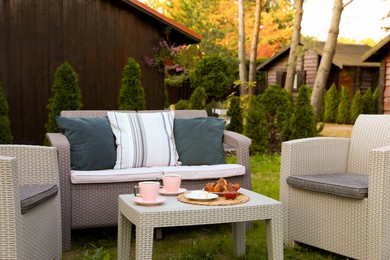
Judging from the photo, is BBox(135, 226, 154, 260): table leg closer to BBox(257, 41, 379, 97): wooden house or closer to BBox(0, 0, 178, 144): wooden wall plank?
BBox(0, 0, 178, 144): wooden wall plank

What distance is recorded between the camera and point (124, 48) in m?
9.77

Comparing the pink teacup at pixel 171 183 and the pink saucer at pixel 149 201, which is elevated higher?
the pink teacup at pixel 171 183

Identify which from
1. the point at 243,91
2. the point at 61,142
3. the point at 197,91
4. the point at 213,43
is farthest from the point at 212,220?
the point at 213,43

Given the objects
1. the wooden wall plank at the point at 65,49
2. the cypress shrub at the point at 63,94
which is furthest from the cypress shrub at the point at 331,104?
the cypress shrub at the point at 63,94

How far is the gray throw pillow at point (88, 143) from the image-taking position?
4.19 m

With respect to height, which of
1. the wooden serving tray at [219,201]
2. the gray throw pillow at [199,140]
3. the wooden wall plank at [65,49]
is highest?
the wooden wall plank at [65,49]

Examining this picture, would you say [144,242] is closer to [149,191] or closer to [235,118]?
[149,191]

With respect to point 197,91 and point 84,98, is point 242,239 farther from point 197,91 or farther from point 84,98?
point 197,91

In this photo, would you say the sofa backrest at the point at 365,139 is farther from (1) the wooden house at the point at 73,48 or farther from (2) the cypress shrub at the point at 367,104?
(2) the cypress shrub at the point at 367,104

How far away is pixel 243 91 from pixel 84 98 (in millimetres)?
10241

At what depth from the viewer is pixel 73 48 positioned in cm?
934

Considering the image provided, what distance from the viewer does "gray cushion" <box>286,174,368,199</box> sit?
3391mm

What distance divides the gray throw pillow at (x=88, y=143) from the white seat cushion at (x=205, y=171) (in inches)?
15.5

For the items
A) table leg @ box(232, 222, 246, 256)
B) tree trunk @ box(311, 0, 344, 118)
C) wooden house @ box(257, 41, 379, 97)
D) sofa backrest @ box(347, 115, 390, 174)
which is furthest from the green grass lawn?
wooden house @ box(257, 41, 379, 97)
